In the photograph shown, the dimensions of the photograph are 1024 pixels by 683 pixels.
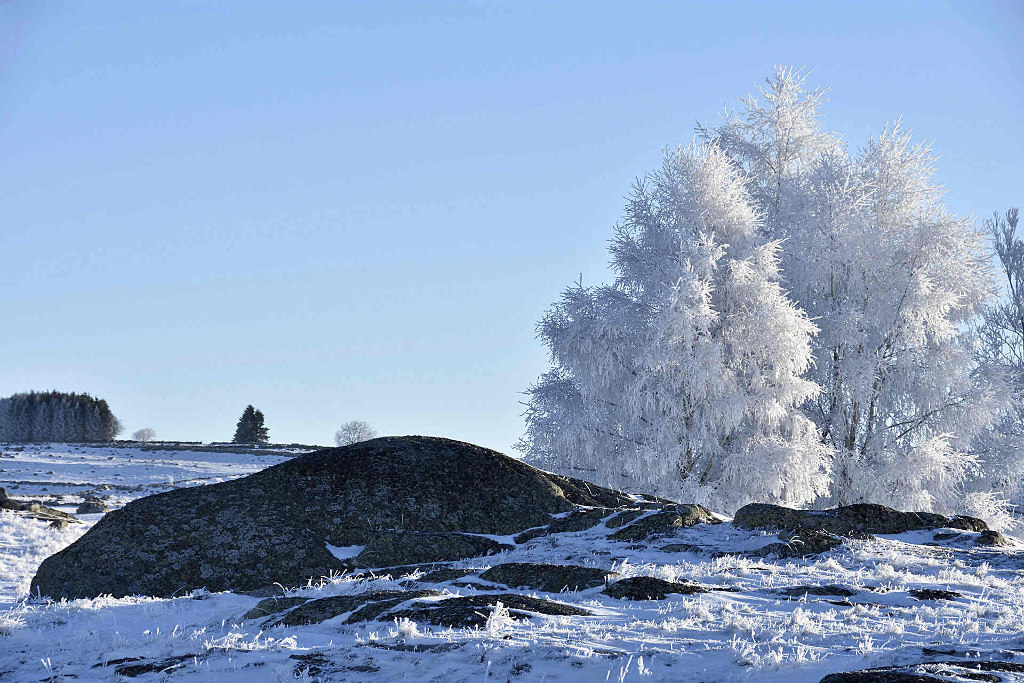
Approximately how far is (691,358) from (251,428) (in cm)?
6082

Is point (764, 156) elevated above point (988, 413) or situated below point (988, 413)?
above

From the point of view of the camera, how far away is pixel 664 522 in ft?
34.1

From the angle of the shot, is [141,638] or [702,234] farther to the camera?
[702,234]

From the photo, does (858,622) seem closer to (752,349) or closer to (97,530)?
(97,530)

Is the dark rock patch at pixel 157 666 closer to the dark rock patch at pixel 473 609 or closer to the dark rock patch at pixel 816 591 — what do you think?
the dark rock patch at pixel 473 609

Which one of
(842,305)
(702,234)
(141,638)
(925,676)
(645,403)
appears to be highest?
(702,234)

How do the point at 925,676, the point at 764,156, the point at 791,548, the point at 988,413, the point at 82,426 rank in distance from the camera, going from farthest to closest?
the point at 82,426, the point at 764,156, the point at 988,413, the point at 791,548, the point at 925,676

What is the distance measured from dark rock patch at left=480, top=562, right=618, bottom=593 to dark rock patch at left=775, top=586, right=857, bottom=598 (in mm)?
1568

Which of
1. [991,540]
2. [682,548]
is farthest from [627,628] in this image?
[991,540]

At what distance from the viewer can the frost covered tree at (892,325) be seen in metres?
19.8

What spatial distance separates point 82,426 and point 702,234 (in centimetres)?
9017

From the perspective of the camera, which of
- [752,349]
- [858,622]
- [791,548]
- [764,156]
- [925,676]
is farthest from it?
[764,156]

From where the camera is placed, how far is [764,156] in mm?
24719

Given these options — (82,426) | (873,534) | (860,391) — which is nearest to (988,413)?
(860,391)
